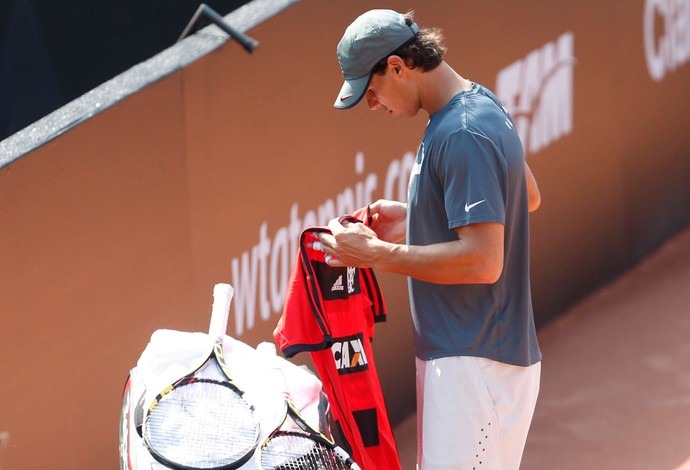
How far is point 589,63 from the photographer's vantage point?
6.41 m

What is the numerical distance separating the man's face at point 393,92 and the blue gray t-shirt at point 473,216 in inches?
4.0

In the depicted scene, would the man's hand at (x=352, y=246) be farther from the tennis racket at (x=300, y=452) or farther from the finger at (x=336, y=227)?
the tennis racket at (x=300, y=452)

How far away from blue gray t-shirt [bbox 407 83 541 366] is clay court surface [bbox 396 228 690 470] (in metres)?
1.82

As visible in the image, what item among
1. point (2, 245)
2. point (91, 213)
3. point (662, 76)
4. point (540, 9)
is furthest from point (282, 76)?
point (662, 76)

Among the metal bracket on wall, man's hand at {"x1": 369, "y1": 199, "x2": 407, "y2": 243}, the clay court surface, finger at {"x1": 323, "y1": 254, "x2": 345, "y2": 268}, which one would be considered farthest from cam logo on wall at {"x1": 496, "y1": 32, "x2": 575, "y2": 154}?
finger at {"x1": 323, "y1": 254, "x2": 345, "y2": 268}

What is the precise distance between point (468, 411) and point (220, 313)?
2.51 ft

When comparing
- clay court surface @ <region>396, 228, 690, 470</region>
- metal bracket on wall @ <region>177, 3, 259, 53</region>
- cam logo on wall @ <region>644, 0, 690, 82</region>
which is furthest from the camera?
cam logo on wall @ <region>644, 0, 690, 82</region>

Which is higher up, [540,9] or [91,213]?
[540,9]

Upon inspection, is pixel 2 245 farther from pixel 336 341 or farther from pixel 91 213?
pixel 336 341

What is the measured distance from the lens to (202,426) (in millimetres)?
3346

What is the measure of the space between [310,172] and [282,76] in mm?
425

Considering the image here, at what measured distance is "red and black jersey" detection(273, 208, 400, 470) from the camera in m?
3.73

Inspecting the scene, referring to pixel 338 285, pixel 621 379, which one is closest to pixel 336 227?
pixel 338 285

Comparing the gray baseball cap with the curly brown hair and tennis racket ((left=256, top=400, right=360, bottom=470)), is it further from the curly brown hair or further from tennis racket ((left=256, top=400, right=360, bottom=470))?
tennis racket ((left=256, top=400, right=360, bottom=470))
